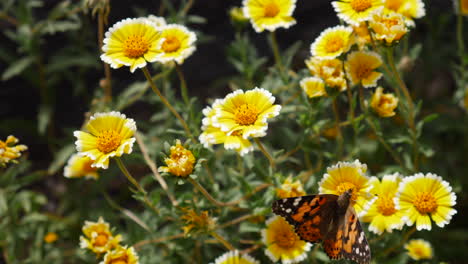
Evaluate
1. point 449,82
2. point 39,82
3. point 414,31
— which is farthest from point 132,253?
point 449,82

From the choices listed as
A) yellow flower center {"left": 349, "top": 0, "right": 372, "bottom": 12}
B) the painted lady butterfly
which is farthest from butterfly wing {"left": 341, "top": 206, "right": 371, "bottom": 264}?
yellow flower center {"left": 349, "top": 0, "right": 372, "bottom": 12}

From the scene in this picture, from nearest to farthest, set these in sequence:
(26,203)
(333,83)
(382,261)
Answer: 1. (333,83)
2. (382,261)
3. (26,203)

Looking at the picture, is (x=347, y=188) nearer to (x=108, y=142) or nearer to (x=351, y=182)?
(x=351, y=182)

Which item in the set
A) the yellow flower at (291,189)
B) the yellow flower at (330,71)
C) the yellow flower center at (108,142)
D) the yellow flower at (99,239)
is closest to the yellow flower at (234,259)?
the yellow flower at (291,189)

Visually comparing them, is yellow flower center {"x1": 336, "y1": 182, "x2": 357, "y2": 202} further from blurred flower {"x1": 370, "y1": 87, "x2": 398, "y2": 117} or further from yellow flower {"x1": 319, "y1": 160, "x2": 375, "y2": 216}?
blurred flower {"x1": 370, "y1": 87, "x2": 398, "y2": 117}

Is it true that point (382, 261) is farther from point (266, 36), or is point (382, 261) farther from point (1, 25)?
point (1, 25)

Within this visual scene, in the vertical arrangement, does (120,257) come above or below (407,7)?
below

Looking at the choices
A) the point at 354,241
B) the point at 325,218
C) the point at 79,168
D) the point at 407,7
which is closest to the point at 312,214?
the point at 325,218
